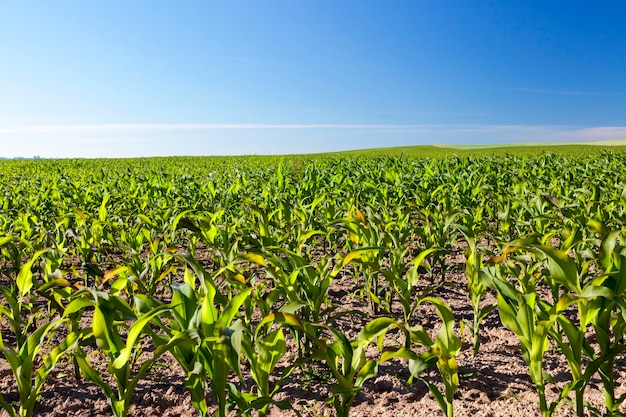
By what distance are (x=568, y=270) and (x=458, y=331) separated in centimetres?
159

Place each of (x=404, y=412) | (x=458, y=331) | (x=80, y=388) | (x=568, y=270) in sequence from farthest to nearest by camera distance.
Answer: (x=458, y=331), (x=80, y=388), (x=404, y=412), (x=568, y=270)

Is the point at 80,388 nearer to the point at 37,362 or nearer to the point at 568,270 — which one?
the point at 37,362

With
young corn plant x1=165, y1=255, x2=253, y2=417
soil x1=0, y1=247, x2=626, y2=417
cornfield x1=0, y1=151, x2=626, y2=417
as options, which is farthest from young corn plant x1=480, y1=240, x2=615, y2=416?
young corn plant x1=165, y1=255, x2=253, y2=417

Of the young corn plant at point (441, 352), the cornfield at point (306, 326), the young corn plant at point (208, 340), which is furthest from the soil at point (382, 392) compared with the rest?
the young corn plant at point (208, 340)

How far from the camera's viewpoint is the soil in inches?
93.3

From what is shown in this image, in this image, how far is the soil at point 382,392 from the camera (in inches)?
93.3

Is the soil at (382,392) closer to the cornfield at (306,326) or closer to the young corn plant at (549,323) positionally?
the cornfield at (306,326)

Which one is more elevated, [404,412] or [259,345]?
[259,345]

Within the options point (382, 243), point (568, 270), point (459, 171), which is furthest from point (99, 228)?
point (459, 171)

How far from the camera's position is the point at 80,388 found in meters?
2.65

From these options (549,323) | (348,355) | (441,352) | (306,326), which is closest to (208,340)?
(306,326)

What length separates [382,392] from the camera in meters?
2.55

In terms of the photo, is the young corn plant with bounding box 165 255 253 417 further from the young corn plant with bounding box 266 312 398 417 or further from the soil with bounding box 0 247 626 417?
the soil with bounding box 0 247 626 417

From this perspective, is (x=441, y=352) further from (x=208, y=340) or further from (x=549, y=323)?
(x=208, y=340)
